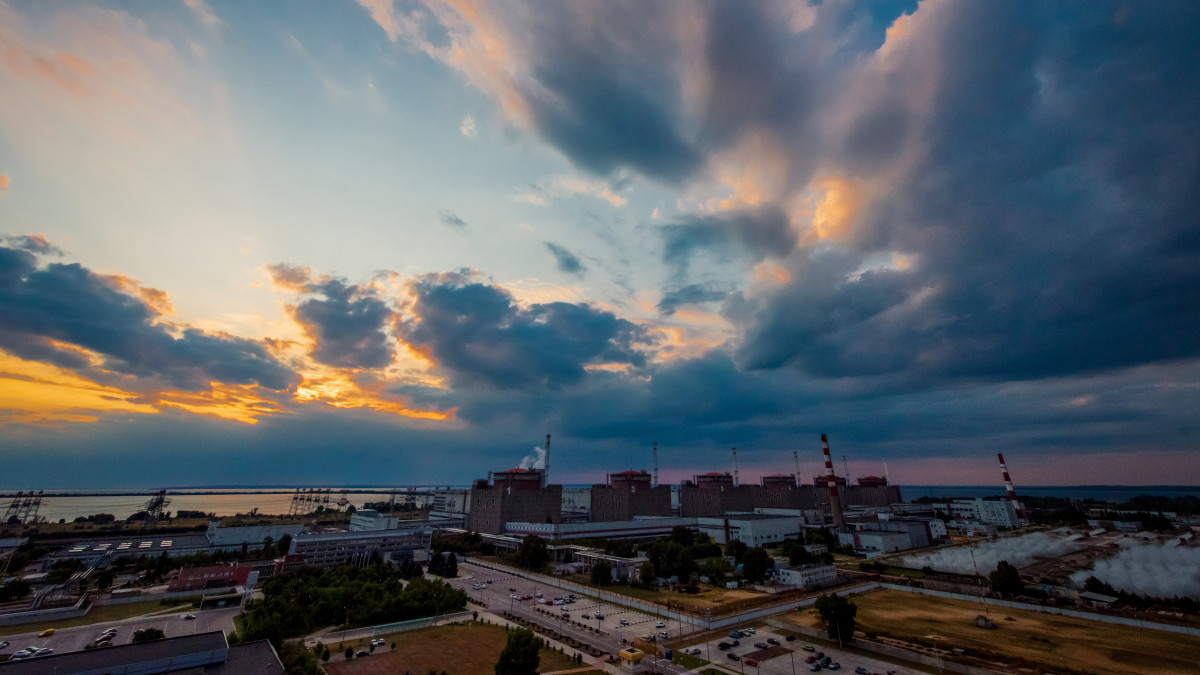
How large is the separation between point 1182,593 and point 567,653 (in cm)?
6848

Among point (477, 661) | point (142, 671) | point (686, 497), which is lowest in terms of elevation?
point (477, 661)

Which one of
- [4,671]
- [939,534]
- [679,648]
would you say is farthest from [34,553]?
[939,534]

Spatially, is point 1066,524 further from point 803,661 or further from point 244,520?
point 244,520

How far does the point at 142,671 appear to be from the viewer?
25.0 metres

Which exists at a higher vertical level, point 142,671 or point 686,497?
point 686,497

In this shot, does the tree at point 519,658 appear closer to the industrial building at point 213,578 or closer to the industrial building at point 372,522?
the industrial building at point 213,578

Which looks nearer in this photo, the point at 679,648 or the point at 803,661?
the point at 803,661

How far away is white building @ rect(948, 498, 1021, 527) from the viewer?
128 metres

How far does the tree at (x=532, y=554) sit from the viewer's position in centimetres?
7119

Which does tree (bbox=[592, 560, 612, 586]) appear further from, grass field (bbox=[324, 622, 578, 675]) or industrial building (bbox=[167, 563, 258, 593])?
industrial building (bbox=[167, 563, 258, 593])

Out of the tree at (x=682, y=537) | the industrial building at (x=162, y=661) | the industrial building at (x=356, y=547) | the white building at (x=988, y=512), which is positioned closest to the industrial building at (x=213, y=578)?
the industrial building at (x=356, y=547)

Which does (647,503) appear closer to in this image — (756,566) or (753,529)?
(753,529)

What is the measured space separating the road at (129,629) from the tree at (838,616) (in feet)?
178

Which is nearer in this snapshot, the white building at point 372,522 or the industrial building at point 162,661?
the industrial building at point 162,661
